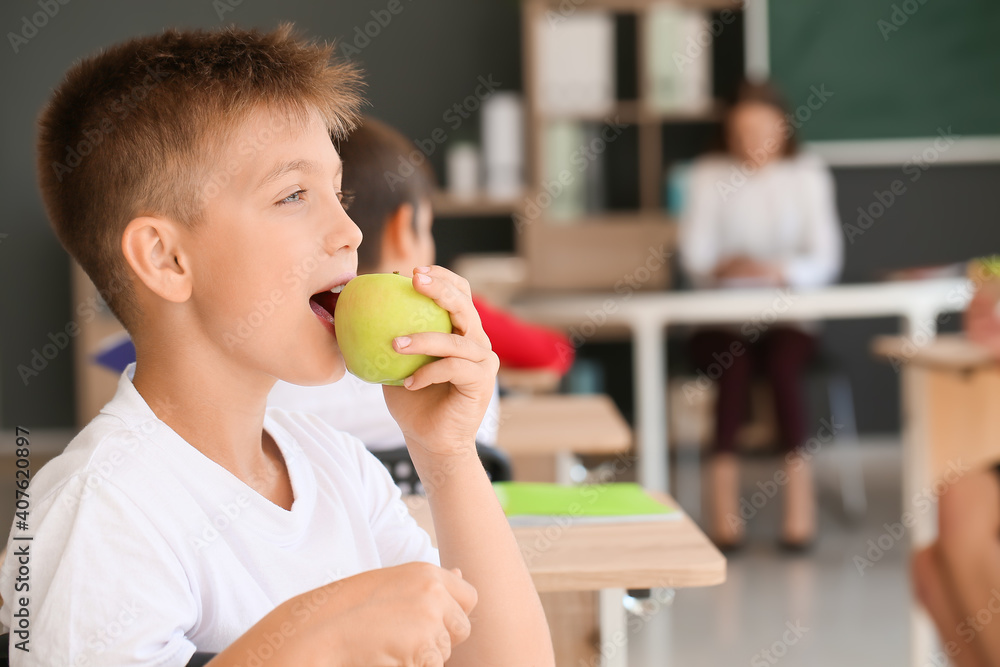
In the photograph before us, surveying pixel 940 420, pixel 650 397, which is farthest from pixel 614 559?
pixel 650 397

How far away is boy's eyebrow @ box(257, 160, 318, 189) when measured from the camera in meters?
0.80

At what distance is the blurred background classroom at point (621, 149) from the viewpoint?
14.8ft

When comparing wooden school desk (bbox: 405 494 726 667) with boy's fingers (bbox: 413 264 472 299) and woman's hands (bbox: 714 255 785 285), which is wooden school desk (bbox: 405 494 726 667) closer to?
boy's fingers (bbox: 413 264 472 299)

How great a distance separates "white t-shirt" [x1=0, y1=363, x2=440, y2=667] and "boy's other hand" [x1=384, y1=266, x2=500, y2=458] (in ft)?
0.37

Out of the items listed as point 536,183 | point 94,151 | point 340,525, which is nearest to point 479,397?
point 340,525

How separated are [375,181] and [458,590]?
91 cm

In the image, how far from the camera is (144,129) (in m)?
0.81

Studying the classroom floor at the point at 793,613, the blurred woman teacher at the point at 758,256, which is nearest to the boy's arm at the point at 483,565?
the classroom floor at the point at 793,613

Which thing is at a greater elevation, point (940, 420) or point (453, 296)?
point (453, 296)

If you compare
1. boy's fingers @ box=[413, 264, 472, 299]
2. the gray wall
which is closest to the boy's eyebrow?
boy's fingers @ box=[413, 264, 472, 299]

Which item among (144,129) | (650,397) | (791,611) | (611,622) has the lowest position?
(791,611)

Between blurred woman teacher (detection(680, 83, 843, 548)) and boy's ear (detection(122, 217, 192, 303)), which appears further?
blurred woman teacher (detection(680, 83, 843, 548))

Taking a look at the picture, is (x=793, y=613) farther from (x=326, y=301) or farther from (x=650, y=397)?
(x=326, y=301)

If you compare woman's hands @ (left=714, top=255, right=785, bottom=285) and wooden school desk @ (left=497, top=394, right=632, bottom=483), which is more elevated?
woman's hands @ (left=714, top=255, right=785, bottom=285)
